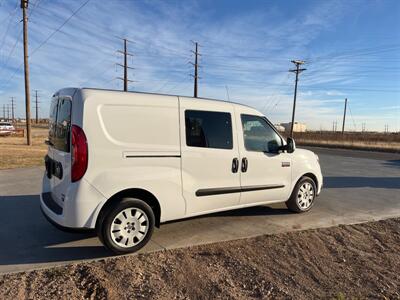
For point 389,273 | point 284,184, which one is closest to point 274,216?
point 284,184

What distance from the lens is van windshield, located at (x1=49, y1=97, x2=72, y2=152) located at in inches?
171

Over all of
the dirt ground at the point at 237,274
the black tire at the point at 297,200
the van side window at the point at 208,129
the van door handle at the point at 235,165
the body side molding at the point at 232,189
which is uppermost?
the van side window at the point at 208,129

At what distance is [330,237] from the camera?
521 cm

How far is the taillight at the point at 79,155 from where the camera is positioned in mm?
4141

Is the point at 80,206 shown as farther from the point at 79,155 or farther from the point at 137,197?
the point at 137,197

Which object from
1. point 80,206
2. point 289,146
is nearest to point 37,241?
point 80,206

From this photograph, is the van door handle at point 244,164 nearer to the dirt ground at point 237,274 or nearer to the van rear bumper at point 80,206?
the dirt ground at point 237,274

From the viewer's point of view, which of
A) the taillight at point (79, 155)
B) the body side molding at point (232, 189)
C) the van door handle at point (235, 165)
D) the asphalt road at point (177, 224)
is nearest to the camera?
the taillight at point (79, 155)

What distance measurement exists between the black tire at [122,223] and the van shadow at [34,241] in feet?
0.70

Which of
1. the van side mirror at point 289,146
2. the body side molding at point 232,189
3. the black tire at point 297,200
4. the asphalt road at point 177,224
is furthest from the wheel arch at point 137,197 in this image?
the black tire at point 297,200

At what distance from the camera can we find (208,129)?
5.22 metres

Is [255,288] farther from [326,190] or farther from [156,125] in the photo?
[326,190]

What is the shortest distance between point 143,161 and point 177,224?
167 centimetres

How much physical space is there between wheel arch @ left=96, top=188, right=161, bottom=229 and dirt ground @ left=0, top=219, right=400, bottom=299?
0.53 m
